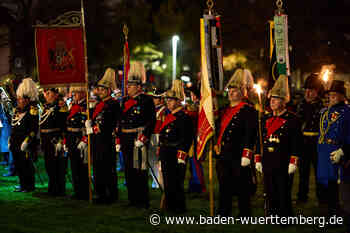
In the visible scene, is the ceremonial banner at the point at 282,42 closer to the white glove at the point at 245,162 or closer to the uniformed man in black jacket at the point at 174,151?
the white glove at the point at 245,162

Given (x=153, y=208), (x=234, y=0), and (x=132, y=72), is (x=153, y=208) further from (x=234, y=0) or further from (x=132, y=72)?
(x=234, y=0)

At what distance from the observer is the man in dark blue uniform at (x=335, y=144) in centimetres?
790

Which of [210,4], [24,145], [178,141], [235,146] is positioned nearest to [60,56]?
[24,145]

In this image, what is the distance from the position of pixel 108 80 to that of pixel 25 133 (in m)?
2.51

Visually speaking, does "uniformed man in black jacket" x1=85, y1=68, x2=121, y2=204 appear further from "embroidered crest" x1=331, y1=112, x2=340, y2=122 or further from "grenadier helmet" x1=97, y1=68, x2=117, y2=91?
"embroidered crest" x1=331, y1=112, x2=340, y2=122

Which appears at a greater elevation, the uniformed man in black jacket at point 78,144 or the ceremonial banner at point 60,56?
the ceremonial banner at point 60,56

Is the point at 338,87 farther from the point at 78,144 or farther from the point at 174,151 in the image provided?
the point at 78,144

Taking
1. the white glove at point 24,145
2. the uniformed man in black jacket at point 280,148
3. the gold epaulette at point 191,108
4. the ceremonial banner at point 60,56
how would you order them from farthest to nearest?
the gold epaulette at point 191,108 → the white glove at point 24,145 → the ceremonial banner at point 60,56 → the uniformed man in black jacket at point 280,148

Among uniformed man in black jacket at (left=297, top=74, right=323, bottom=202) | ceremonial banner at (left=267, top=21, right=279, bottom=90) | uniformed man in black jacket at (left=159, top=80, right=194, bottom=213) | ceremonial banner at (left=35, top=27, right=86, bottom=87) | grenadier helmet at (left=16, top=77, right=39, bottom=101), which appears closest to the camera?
ceremonial banner at (left=267, top=21, right=279, bottom=90)

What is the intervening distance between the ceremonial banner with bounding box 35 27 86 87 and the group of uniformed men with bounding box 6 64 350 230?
0.56 meters

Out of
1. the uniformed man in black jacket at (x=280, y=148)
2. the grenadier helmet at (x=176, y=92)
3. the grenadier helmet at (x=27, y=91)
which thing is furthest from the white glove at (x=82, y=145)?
the uniformed man in black jacket at (x=280, y=148)

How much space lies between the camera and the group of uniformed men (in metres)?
8.41

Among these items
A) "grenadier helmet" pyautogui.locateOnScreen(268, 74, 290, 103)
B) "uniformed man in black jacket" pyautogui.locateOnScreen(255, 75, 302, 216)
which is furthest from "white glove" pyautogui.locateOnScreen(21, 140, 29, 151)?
"grenadier helmet" pyautogui.locateOnScreen(268, 74, 290, 103)

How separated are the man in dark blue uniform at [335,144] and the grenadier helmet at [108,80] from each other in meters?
4.06
